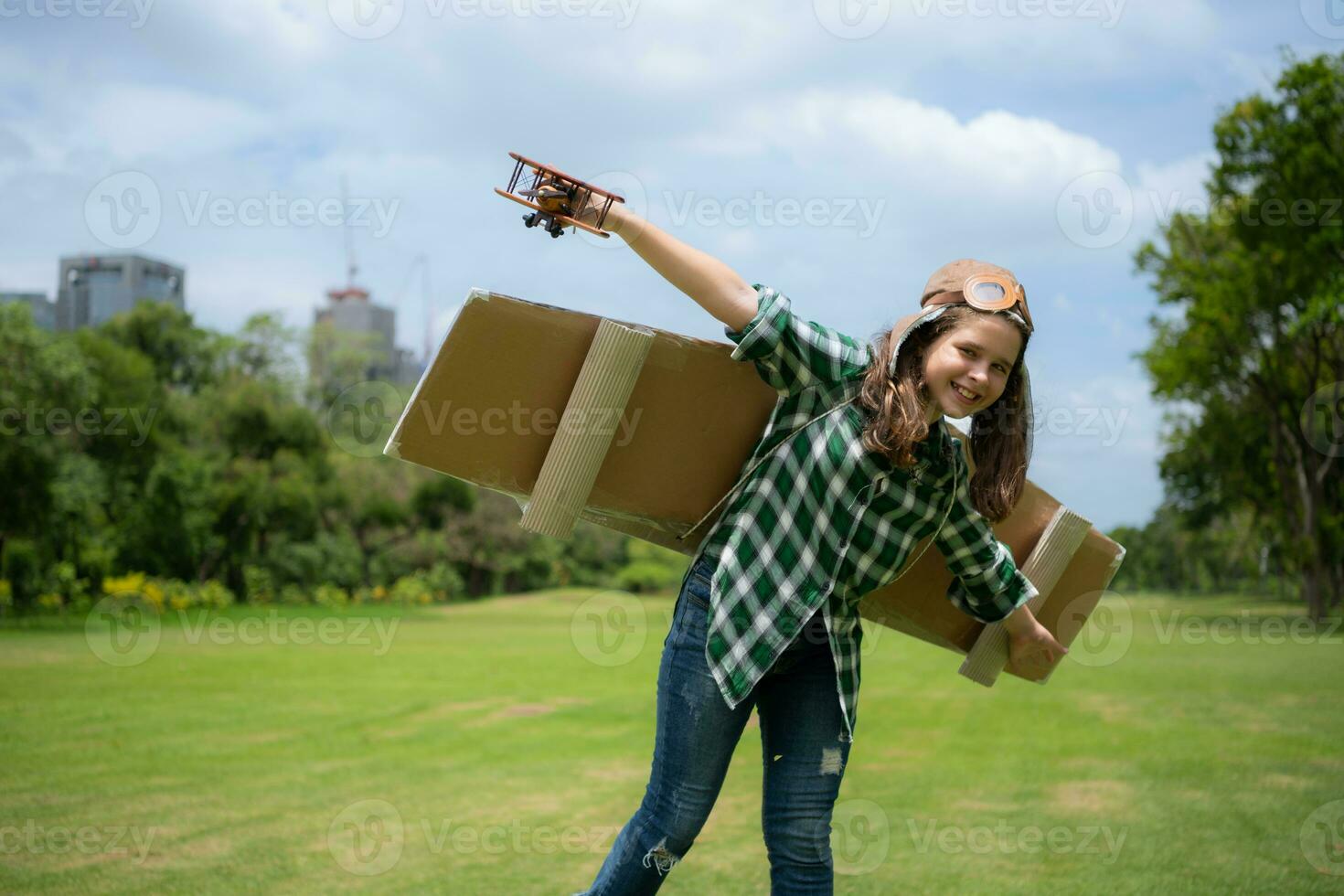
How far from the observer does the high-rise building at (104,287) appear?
38.0 metres

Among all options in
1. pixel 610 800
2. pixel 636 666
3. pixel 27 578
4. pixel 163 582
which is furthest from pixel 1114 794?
pixel 163 582

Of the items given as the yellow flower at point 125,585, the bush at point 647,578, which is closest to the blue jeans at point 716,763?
the yellow flower at point 125,585

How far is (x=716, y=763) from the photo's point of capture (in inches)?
100

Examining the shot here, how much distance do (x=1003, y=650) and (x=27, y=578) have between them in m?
27.5

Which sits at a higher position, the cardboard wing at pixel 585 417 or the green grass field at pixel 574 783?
the cardboard wing at pixel 585 417

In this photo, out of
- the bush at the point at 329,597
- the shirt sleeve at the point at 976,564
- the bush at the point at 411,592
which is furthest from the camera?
the bush at the point at 411,592

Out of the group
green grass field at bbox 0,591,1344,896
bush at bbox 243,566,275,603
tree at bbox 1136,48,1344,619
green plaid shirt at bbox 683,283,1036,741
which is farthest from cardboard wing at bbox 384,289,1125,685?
bush at bbox 243,566,275,603

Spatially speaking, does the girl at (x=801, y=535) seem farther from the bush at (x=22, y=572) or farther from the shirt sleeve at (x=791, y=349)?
the bush at (x=22, y=572)

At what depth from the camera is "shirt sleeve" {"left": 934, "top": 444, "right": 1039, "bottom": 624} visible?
275 cm

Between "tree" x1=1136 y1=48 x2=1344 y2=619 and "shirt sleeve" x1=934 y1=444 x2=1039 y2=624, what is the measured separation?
2113 cm

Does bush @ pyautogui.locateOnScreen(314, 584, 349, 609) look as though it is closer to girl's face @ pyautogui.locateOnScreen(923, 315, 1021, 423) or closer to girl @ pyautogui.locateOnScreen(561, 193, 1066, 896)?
girl @ pyautogui.locateOnScreen(561, 193, 1066, 896)

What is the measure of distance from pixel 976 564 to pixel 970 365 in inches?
22.3

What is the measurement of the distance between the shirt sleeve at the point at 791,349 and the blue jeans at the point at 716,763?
1.64ft

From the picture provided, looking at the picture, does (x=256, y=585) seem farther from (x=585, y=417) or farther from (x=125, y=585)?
(x=585, y=417)
